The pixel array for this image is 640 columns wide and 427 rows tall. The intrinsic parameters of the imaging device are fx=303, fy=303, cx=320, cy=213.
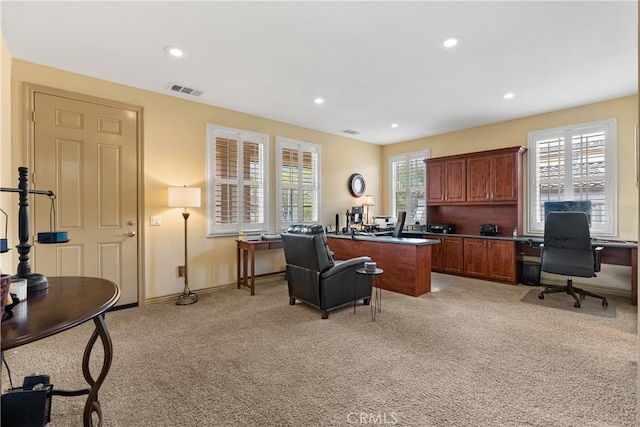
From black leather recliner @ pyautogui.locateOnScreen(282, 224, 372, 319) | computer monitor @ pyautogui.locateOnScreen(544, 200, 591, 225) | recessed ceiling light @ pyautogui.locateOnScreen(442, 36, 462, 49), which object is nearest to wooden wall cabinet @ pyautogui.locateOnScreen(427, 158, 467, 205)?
computer monitor @ pyautogui.locateOnScreen(544, 200, 591, 225)

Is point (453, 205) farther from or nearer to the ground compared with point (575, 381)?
farther from the ground

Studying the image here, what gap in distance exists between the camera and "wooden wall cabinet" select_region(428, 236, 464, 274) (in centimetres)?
557

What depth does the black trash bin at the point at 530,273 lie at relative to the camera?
486 cm

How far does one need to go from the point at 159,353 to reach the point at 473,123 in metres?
5.96

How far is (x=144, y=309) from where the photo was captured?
3814 mm

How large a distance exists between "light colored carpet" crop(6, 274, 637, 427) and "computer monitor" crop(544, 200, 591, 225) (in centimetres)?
141

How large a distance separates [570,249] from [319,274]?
10.6 ft

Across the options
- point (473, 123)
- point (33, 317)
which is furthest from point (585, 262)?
point (33, 317)

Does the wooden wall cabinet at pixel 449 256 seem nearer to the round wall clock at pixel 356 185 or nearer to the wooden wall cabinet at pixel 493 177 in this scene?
the wooden wall cabinet at pixel 493 177

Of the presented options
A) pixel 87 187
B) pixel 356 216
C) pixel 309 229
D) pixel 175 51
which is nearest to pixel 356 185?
pixel 356 216

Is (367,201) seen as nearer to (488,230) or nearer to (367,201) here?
(367,201)

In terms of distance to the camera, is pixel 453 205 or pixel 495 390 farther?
pixel 453 205

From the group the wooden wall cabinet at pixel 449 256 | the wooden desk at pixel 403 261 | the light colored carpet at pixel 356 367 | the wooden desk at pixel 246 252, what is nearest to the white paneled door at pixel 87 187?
the light colored carpet at pixel 356 367

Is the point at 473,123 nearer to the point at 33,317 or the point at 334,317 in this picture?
the point at 334,317
